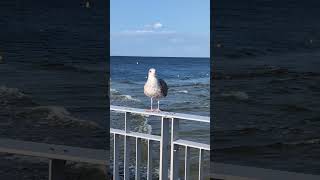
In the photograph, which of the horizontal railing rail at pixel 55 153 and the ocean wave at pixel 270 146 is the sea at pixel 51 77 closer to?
the horizontal railing rail at pixel 55 153

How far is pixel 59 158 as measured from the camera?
2027 millimetres

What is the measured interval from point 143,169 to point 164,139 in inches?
10.7

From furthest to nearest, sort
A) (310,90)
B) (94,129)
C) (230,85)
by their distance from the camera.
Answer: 1. (94,129)
2. (230,85)
3. (310,90)

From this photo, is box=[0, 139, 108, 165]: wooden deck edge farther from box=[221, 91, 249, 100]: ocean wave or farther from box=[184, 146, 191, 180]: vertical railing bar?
box=[221, 91, 249, 100]: ocean wave

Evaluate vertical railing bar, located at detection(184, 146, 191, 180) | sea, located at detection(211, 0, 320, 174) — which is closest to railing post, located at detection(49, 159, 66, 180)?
vertical railing bar, located at detection(184, 146, 191, 180)

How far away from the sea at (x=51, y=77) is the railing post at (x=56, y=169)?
4 cm

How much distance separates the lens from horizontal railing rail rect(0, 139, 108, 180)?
1.98 metres

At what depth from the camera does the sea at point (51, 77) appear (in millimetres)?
1962

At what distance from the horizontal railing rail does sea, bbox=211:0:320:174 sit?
497 millimetres

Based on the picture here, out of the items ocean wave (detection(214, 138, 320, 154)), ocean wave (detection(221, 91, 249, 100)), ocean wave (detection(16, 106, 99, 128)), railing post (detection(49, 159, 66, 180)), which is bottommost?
railing post (detection(49, 159, 66, 180))

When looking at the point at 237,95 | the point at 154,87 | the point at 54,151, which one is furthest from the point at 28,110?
the point at 237,95

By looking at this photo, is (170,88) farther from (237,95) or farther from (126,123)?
(237,95)

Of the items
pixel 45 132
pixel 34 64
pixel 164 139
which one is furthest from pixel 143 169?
pixel 34 64

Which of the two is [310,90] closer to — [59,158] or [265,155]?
[265,155]
